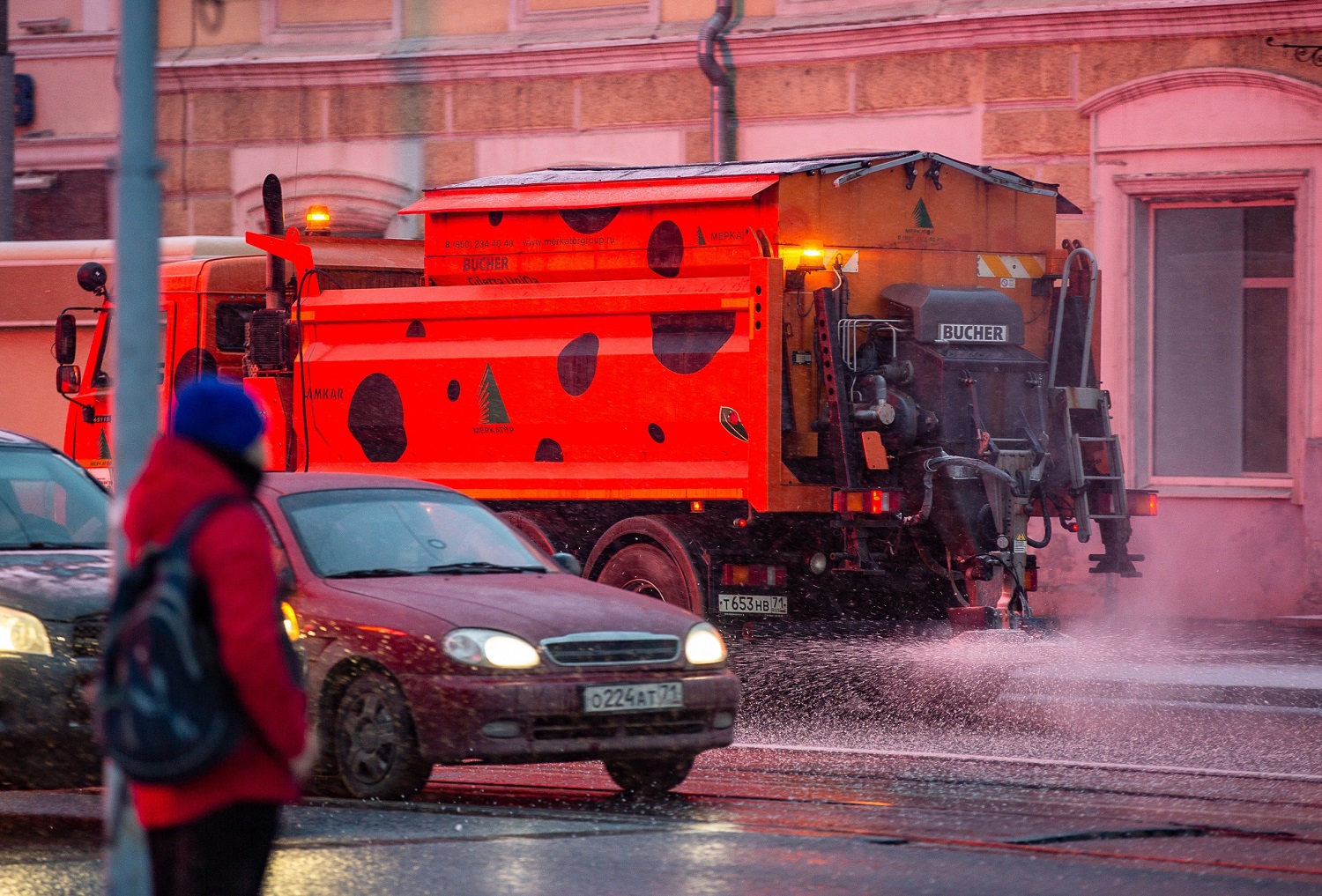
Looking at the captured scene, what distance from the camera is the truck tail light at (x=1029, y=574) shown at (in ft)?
40.4

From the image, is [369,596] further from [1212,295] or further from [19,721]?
[1212,295]

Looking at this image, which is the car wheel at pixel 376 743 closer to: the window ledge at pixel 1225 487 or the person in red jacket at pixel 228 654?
the person in red jacket at pixel 228 654

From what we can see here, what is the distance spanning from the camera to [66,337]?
15.2 metres

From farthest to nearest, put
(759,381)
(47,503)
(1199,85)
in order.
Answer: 1. (1199,85)
2. (759,381)
3. (47,503)

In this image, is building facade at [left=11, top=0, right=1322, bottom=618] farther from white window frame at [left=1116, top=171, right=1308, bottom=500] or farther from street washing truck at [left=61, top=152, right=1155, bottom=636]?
street washing truck at [left=61, top=152, right=1155, bottom=636]

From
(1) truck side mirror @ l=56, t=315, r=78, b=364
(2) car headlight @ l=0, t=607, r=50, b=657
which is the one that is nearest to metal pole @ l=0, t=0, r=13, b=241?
(1) truck side mirror @ l=56, t=315, r=78, b=364

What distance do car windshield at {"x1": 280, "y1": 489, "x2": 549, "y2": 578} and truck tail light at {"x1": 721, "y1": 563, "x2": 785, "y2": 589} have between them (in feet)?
9.84

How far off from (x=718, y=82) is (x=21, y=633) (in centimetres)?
1345

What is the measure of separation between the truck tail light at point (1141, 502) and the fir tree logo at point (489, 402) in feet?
12.9

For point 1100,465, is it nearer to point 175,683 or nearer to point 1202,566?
point 1202,566

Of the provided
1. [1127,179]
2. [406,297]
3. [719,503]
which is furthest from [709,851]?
[1127,179]

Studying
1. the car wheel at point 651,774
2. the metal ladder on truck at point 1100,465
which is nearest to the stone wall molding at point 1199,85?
the metal ladder on truck at point 1100,465

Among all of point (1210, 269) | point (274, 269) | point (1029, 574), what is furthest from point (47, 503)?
point (1210, 269)

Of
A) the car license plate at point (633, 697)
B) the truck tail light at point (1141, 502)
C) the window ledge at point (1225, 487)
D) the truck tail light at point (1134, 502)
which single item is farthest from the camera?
the window ledge at point (1225, 487)
